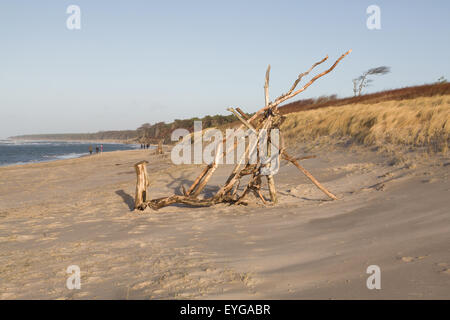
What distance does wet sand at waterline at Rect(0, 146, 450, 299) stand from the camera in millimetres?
2672

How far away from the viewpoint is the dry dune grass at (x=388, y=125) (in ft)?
27.5

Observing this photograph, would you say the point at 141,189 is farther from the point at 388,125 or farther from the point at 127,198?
the point at 388,125

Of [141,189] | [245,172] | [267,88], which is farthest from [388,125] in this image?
[141,189]

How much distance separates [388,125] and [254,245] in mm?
8223

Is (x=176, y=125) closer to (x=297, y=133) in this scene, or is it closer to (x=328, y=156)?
(x=297, y=133)

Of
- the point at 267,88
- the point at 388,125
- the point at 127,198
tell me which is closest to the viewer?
the point at 267,88

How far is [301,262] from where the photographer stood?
320 cm

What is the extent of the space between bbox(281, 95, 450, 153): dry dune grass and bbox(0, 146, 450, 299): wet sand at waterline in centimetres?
127

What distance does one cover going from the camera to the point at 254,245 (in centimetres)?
396

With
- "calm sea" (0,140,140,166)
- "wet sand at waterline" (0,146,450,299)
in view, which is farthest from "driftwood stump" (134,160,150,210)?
"calm sea" (0,140,140,166)

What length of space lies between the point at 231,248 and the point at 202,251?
35 centimetres

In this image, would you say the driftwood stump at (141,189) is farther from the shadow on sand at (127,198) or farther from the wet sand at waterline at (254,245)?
the shadow on sand at (127,198)

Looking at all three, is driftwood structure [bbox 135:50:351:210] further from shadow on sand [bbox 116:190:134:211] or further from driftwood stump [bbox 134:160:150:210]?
shadow on sand [bbox 116:190:134:211]
